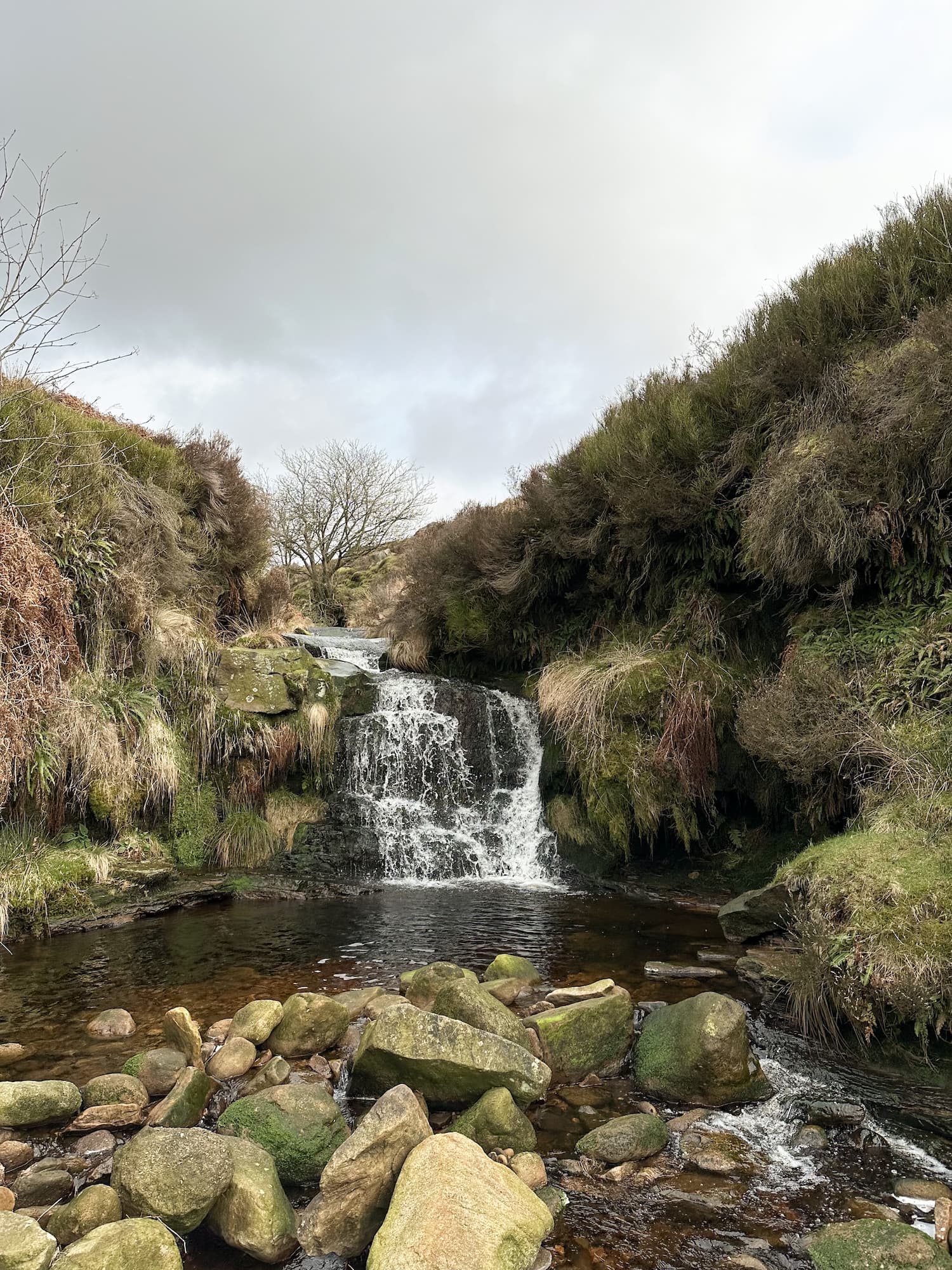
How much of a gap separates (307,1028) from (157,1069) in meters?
0.76

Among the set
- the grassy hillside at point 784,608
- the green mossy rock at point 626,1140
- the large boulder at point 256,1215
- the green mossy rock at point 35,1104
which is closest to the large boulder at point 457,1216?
the large boulder at point 256,1215

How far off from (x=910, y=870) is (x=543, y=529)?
6.87 meters

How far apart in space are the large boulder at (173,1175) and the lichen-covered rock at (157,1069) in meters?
0.80

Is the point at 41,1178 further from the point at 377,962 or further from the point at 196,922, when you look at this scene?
the point at 196,922

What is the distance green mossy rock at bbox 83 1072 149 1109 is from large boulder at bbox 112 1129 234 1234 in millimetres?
678

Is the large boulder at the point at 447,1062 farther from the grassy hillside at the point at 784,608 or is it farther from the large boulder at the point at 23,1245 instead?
the grassy hillside at the point at 784,608

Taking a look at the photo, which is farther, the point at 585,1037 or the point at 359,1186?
the point at 585,1037

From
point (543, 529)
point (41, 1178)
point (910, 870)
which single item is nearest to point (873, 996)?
point (910, 870)

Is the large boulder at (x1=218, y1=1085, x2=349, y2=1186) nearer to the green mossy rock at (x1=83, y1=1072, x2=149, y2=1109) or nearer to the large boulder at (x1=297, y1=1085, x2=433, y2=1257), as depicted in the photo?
the large boulder at (x1=297, y1=1085, x2=433, y2=1257)

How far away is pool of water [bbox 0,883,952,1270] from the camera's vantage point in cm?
264

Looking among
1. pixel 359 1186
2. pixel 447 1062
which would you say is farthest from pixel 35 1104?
pixel 447 1062

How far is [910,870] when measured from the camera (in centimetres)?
399

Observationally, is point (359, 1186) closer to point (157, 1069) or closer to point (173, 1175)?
point (173, 1175)

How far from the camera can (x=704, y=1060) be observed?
3.49m
